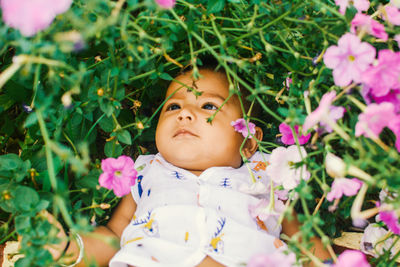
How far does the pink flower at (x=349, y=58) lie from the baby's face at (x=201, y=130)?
16.1 inches

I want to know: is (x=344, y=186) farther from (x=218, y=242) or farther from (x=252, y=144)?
(x=252, y=144)

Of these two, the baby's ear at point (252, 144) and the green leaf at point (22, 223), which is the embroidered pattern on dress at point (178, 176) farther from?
the green leaf at point (22, 223)

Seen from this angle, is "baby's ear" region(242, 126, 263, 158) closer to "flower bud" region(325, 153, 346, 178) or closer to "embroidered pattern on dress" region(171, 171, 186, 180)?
"embroidered pattern on dress" region(171, 171, 186, 180)

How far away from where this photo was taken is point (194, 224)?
1078 mm

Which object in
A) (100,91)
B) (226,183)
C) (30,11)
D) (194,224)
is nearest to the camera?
(30,11)

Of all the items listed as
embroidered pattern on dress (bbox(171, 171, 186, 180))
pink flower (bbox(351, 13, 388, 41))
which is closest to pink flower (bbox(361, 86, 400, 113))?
pink flower (bbox(351, 13, 388, 41))

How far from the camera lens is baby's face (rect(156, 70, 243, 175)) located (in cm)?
117

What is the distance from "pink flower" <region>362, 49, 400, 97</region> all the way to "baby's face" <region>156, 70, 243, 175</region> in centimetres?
47

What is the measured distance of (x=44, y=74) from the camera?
117cm

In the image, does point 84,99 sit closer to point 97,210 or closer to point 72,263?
point 97,210

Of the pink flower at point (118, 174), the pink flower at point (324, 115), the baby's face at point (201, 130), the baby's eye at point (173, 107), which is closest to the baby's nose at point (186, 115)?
the baby's face at point (201, 130)

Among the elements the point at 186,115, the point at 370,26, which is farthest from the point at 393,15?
the point at 186,115

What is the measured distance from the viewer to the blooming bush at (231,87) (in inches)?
28.4

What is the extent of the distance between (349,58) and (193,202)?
1.84ft
